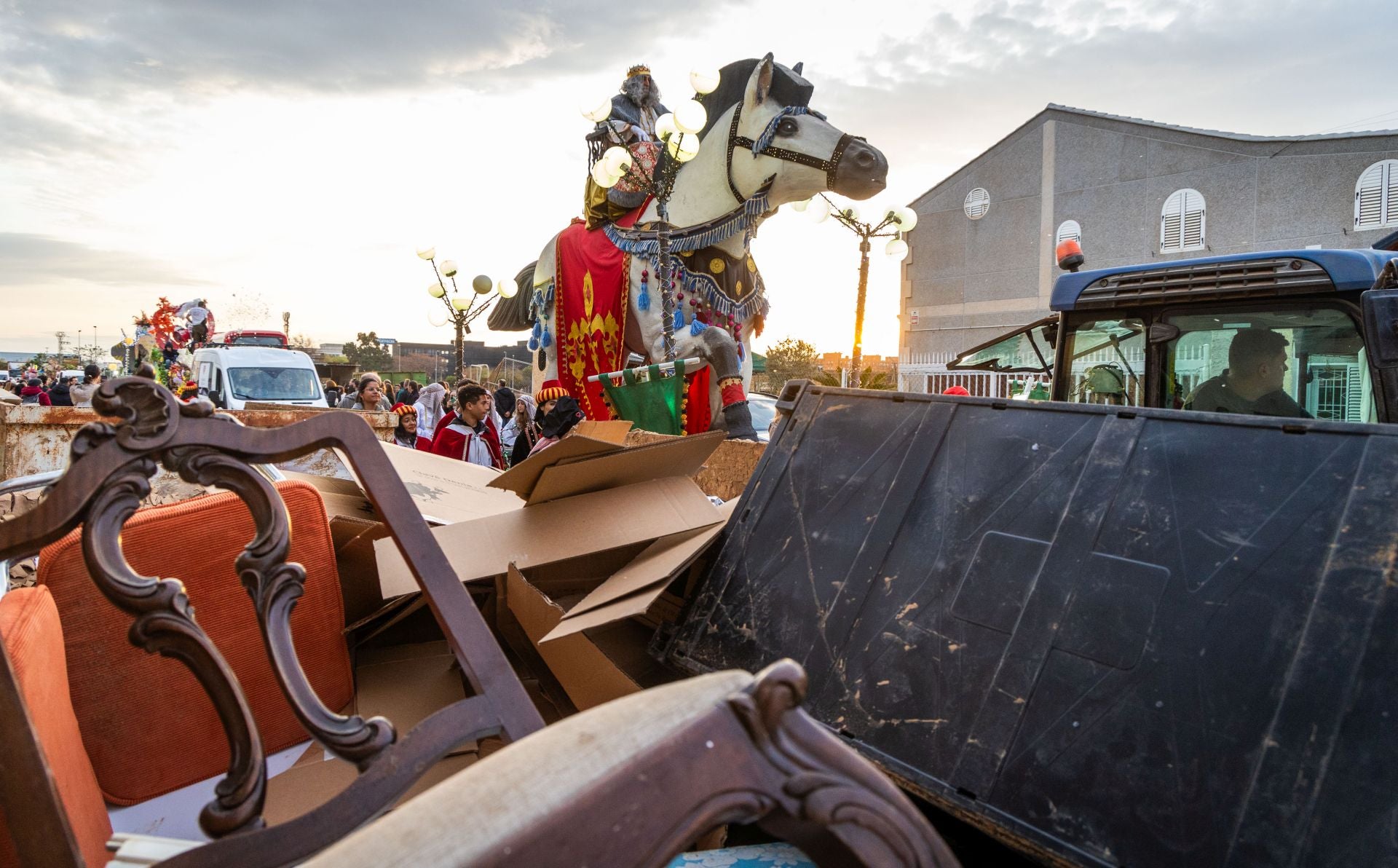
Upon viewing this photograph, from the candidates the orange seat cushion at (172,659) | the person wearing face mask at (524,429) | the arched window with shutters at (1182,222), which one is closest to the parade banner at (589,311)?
the person wearing face mask at (524,429)

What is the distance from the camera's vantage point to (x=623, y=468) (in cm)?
255

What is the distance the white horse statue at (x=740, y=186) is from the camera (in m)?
7.12

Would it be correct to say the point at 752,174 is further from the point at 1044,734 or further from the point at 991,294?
the point at 991,294

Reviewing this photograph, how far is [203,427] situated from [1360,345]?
11.9ft

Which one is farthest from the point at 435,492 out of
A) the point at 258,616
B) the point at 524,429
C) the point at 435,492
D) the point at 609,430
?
the point at 524,429

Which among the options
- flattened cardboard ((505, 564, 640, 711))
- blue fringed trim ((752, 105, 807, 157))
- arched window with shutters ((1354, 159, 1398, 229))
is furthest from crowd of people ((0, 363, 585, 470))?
arched window with shutters ((1354, 159, 1398, 229))

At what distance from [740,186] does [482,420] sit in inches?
138

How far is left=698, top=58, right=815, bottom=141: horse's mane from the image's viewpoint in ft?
23.8

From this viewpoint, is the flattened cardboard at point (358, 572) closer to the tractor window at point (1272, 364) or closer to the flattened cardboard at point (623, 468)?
the flattened cardboard at point (623, 468)

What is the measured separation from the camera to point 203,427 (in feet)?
3.31

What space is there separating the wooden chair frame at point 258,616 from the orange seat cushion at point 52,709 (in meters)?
0.12

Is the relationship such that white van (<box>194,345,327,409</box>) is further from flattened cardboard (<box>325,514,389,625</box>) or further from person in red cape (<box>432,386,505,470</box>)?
flattened cardboard (<box>325,514,389,625</box>)

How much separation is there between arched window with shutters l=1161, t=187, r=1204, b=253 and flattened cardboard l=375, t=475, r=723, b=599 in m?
21.8

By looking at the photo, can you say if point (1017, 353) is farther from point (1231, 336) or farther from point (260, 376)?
point (260, 376)
